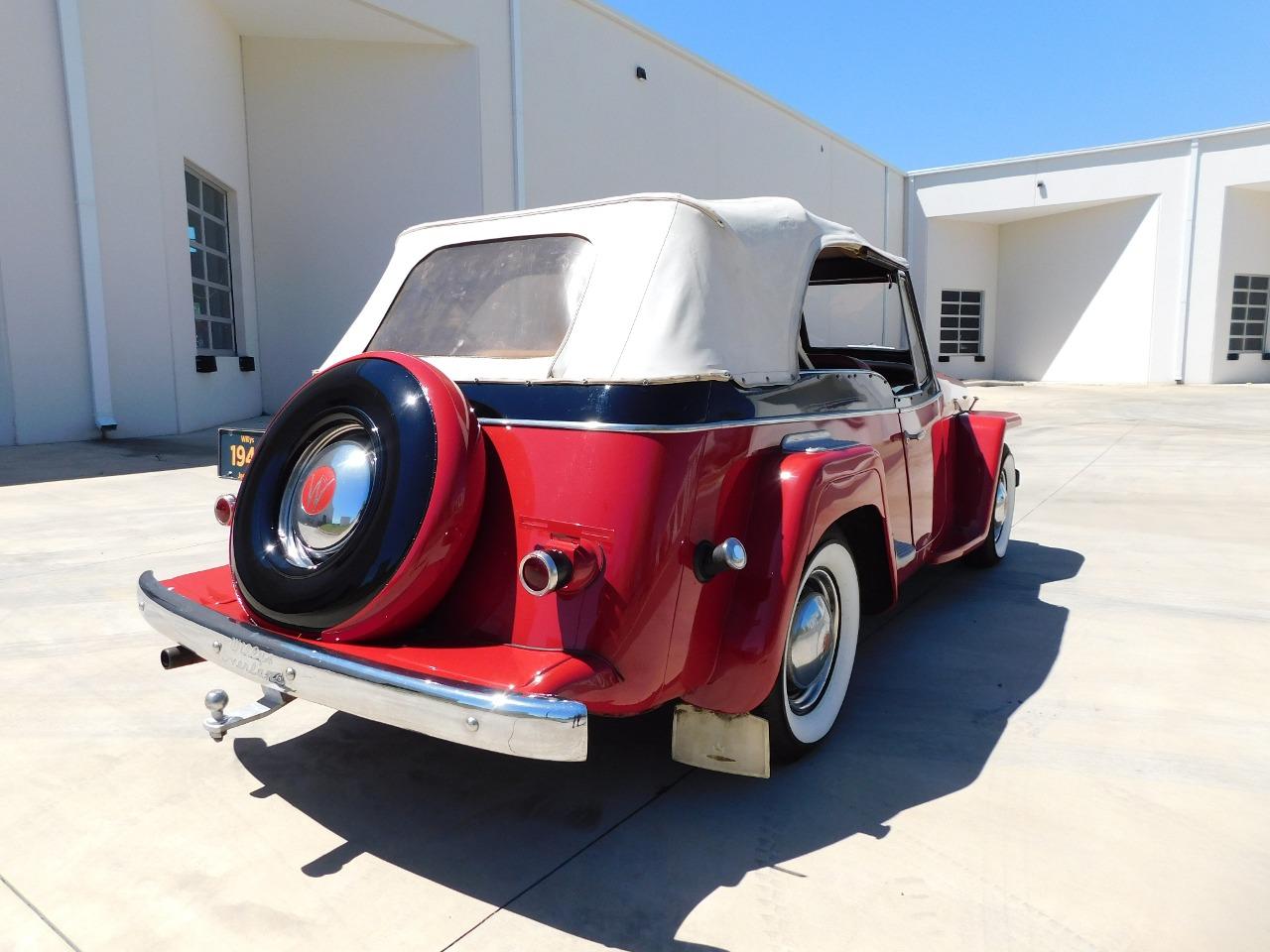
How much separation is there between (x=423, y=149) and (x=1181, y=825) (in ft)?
40.6

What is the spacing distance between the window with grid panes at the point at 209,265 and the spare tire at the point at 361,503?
937 centimetres

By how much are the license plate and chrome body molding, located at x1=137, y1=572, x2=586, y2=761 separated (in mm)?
950

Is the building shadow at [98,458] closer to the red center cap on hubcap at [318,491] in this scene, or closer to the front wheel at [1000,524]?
the red center cap on hubcap at [318,491]

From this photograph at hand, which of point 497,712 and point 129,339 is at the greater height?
point 129,339

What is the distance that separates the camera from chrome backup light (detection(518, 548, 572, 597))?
1.99 metres

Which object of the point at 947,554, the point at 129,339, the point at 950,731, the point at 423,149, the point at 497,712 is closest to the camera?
the point at 497,712

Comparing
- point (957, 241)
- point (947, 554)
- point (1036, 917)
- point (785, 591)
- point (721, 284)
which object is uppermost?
point (957, 241)

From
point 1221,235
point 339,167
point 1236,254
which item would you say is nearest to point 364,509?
point 339,167

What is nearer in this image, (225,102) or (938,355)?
(225,102)

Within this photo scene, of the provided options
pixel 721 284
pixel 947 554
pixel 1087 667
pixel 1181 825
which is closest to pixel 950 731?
pixel 1181 825

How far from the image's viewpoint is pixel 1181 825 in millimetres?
2373

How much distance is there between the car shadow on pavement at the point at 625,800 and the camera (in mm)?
2111

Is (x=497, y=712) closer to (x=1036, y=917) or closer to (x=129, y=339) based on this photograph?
(x=1036, y=917)

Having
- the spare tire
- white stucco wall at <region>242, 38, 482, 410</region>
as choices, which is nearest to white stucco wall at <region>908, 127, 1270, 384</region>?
white stucco wall at <region>242, 38, 482, 410</region>
